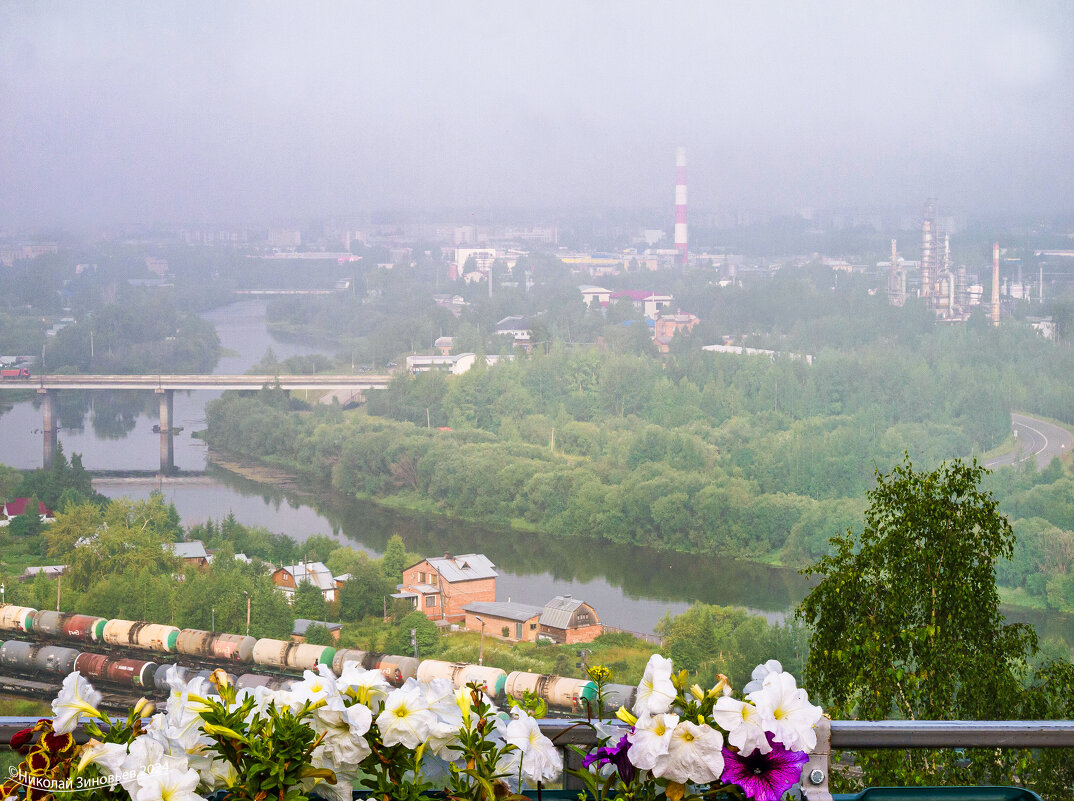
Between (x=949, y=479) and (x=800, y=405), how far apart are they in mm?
13776

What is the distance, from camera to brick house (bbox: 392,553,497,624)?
1630cm

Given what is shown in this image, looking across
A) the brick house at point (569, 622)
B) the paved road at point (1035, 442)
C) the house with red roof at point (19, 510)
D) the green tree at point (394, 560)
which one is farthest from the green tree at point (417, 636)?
the paved road at point (1035, 442)

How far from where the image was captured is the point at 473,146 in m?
22.4

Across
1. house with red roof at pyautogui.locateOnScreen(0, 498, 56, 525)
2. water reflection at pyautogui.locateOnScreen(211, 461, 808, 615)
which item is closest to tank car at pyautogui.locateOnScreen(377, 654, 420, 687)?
water reflection at pyautogui.locateOnScreen(211, 461, 808, 615)

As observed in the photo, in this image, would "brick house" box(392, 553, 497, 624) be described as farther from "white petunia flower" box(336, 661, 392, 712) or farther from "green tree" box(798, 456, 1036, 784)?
"white petunia flower" box(336, 661, 392, 712)

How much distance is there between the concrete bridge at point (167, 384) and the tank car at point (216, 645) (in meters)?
5.41

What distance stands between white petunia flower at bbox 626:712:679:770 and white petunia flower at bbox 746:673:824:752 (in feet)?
0.23

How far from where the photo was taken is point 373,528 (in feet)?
61.1

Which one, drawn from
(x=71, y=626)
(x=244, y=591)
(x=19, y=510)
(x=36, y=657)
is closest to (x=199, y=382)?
(x=19, y=510)

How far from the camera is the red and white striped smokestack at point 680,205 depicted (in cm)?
2217

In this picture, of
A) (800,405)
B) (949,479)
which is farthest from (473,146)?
(949,479)

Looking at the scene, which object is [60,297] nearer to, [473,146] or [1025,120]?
[473,146]

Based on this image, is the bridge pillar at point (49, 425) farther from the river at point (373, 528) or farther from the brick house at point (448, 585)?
the brick house at point (448, 585)

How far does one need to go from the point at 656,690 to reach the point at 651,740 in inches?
1.6
